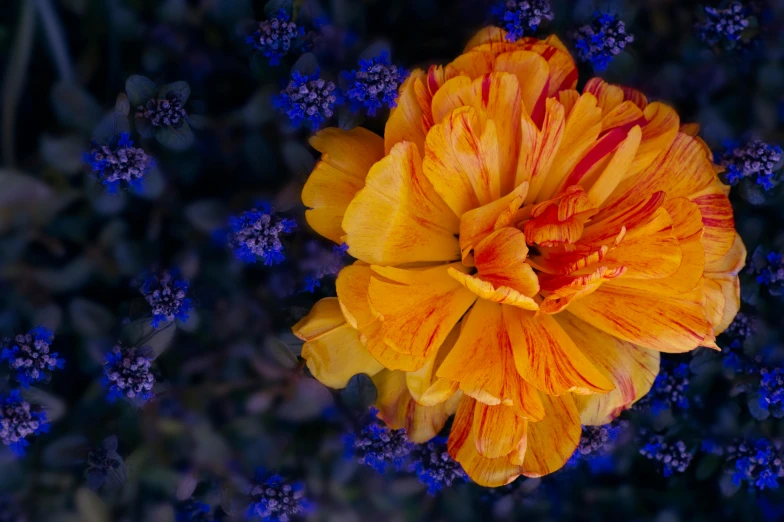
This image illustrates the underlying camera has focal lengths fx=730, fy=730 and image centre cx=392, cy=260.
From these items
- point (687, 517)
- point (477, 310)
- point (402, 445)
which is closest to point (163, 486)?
point (402, 445)

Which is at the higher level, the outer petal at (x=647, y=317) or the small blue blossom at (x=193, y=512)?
the outer petal at (x=647, y=317)

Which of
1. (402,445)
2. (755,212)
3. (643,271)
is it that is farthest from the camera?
(755,212)

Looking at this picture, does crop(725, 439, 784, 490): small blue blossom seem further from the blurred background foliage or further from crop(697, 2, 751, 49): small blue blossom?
crop(697, 2, 751, 49): small blue blossom

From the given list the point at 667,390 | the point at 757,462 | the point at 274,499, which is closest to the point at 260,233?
the point at 274,499

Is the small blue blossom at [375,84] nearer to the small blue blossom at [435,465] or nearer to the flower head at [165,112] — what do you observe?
the flower head at [165,112]

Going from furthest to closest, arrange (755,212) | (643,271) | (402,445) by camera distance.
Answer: (755,212) < (402,445) < (643,271)

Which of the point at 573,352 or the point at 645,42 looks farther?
the point at 645,42

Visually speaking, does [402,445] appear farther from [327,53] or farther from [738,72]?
[738,72]

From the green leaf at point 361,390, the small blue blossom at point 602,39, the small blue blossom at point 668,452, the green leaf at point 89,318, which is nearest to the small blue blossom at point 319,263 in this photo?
the green leaf at point 361,390
